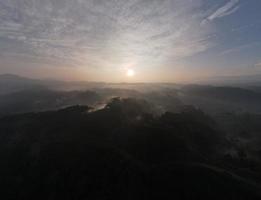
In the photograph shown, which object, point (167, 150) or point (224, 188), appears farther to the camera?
point (167, 150)

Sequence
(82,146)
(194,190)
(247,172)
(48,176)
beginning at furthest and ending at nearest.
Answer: (82,146) → (247,172) → (48,176) → (194,190)

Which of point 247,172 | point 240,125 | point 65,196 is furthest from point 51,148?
point 240,125

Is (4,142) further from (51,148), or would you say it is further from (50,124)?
(51,148)

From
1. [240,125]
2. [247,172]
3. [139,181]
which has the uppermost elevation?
[139,181]

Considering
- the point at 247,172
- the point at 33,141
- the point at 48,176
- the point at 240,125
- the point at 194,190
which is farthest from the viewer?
the point at 240,125

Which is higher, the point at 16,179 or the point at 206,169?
the point at 206,169

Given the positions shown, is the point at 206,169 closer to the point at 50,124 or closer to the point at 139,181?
the point at 139,181
